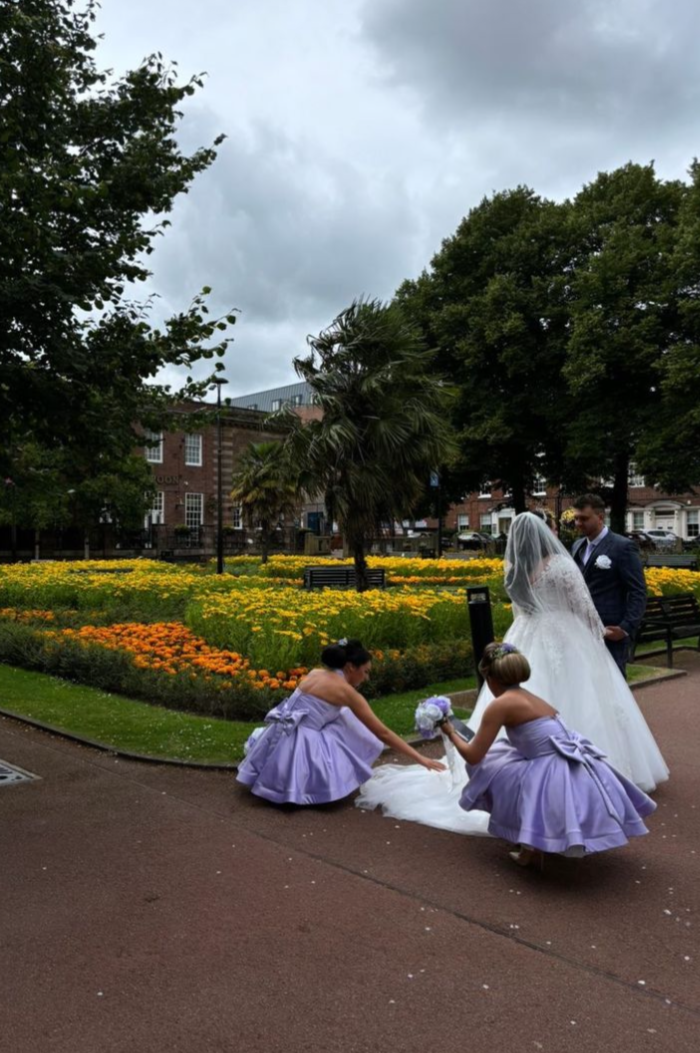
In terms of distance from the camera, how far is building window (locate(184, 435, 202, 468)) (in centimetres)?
5903

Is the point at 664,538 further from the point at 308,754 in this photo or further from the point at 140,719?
the point at 308,754

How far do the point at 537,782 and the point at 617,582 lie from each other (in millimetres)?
2598

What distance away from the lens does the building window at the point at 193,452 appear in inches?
2324

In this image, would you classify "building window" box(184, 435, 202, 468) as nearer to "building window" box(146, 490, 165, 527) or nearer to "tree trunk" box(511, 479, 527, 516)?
"building window" box(146, 490, 165, 527)

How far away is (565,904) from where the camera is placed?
419 centimetres

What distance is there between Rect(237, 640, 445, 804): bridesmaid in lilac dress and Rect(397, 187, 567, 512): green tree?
28650mm

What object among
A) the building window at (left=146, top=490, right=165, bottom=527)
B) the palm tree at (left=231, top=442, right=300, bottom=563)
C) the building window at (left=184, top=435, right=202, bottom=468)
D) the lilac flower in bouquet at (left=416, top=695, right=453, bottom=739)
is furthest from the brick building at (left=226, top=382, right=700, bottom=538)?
the lilac flower in bouquet at (left=416, top=695, right=453, bottom=739)

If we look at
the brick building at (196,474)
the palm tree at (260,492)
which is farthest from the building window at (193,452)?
the palm tree at (260,492)

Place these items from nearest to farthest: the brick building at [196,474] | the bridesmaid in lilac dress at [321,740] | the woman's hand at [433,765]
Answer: the woman's hand at [433,765] → the bridesmaid in lilac dress at [321,740] → the brick building at [196,474]

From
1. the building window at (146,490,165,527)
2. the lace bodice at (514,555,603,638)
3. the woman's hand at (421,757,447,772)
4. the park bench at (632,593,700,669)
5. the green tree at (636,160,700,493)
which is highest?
the green tree at (636,160,700,493)

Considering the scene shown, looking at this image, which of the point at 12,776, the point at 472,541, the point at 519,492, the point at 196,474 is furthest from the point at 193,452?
the point at 12,776

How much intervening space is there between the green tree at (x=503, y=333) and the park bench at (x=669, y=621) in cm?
2077

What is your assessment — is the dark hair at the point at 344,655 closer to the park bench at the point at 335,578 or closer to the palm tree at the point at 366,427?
the palm tree at the point at 366,427

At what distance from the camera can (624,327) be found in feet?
104
